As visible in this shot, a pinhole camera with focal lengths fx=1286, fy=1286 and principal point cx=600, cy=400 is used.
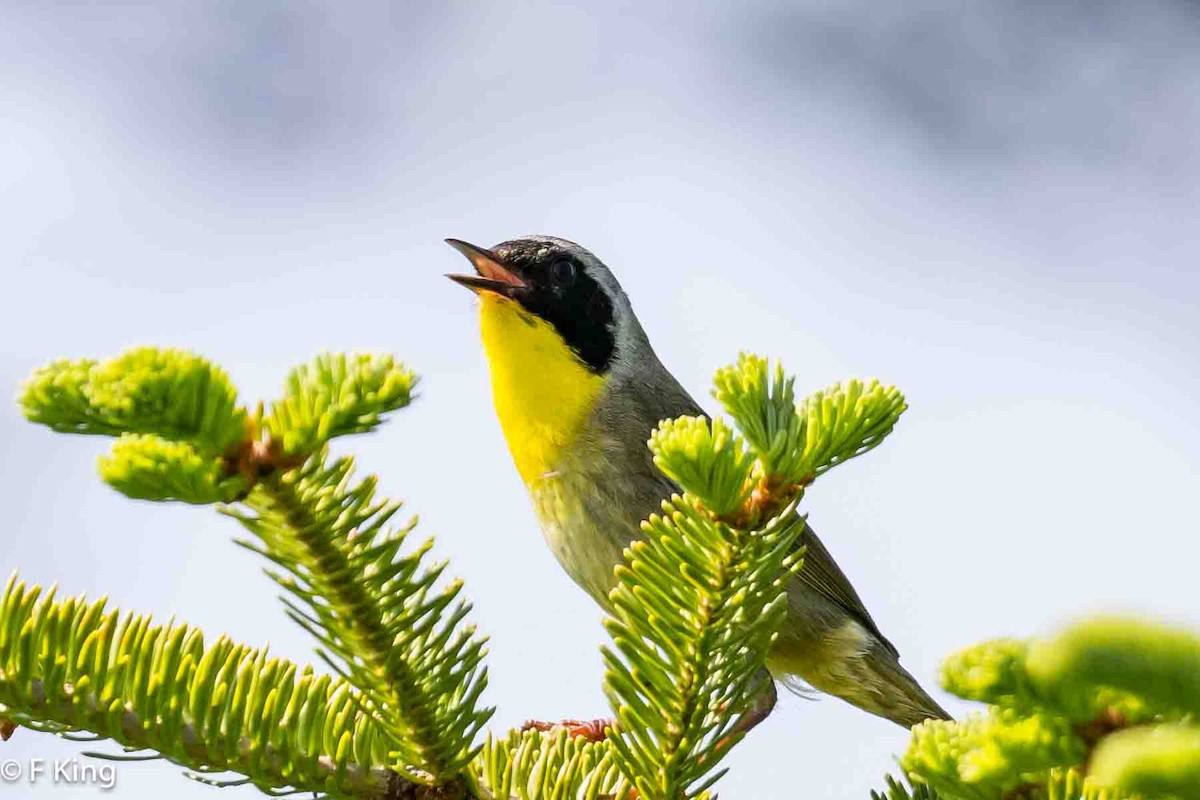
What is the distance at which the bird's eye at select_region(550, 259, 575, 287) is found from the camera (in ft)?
14.8

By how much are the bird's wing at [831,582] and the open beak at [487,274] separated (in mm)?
1289

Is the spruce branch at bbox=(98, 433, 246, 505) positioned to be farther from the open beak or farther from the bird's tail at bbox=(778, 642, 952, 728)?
the bird's tail at bbox=(778, 642, 952, 728)

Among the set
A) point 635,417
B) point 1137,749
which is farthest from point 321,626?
point 635,417

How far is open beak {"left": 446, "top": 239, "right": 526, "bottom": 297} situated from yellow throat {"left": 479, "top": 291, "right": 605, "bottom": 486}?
0.12 ft

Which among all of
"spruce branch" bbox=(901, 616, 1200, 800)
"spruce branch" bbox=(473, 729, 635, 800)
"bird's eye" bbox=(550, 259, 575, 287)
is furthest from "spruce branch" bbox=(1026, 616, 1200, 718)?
"bird's eye" bbox=(550, 259, 575, 287)

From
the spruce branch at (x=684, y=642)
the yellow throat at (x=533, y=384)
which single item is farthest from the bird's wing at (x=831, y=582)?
the spruce branch at (x=684, y=642)

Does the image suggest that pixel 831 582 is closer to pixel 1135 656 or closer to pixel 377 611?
pixel 377 611

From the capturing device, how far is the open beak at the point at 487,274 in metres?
4.18

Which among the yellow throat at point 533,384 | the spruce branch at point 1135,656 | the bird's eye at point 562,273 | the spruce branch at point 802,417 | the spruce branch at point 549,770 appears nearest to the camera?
the spruce branch at point 1135,656

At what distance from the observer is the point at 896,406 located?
171 cm

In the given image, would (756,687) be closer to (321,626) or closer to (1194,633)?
(321,626)

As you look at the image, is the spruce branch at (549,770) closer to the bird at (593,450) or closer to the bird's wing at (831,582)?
the bird at (593,450)

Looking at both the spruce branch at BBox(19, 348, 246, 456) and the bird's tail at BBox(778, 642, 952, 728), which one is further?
the bird's tail at BBox(778, 642, 952, 728)

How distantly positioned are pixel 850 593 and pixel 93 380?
11.1 ft
